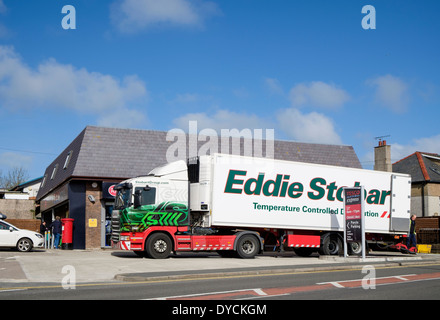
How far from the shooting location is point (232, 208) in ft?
64.3

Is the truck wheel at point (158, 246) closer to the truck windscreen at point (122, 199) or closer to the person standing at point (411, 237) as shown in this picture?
the truck windscreen at point (122, 199)

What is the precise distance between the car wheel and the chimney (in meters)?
25.0

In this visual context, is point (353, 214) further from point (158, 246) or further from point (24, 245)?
point (24, 245)

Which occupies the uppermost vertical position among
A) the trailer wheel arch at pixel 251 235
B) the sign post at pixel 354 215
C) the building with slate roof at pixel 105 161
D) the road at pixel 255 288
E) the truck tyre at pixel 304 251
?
the building with slate roof at pixel 105 161

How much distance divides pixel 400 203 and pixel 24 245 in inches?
709

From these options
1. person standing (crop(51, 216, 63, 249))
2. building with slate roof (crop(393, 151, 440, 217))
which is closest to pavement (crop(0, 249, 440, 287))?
person standing (crop(51, 216, 63, 249))

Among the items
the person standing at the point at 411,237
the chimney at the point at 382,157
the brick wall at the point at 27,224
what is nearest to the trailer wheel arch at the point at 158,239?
the person standing at the point at 411,237

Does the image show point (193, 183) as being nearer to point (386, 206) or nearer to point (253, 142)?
point (386, 206)

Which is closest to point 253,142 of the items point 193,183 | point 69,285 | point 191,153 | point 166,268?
point 191,153

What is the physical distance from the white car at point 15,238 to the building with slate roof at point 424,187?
34620 millimetres

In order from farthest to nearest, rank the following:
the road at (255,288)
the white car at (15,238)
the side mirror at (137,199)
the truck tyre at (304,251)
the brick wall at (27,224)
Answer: the brick wall at (27,224)
the white car at (15,238)
the truck tyre at (304,251)
the side mirror at (137,199)
the road at (255,288)

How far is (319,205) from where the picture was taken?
2150 cm

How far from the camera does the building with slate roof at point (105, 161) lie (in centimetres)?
2694
